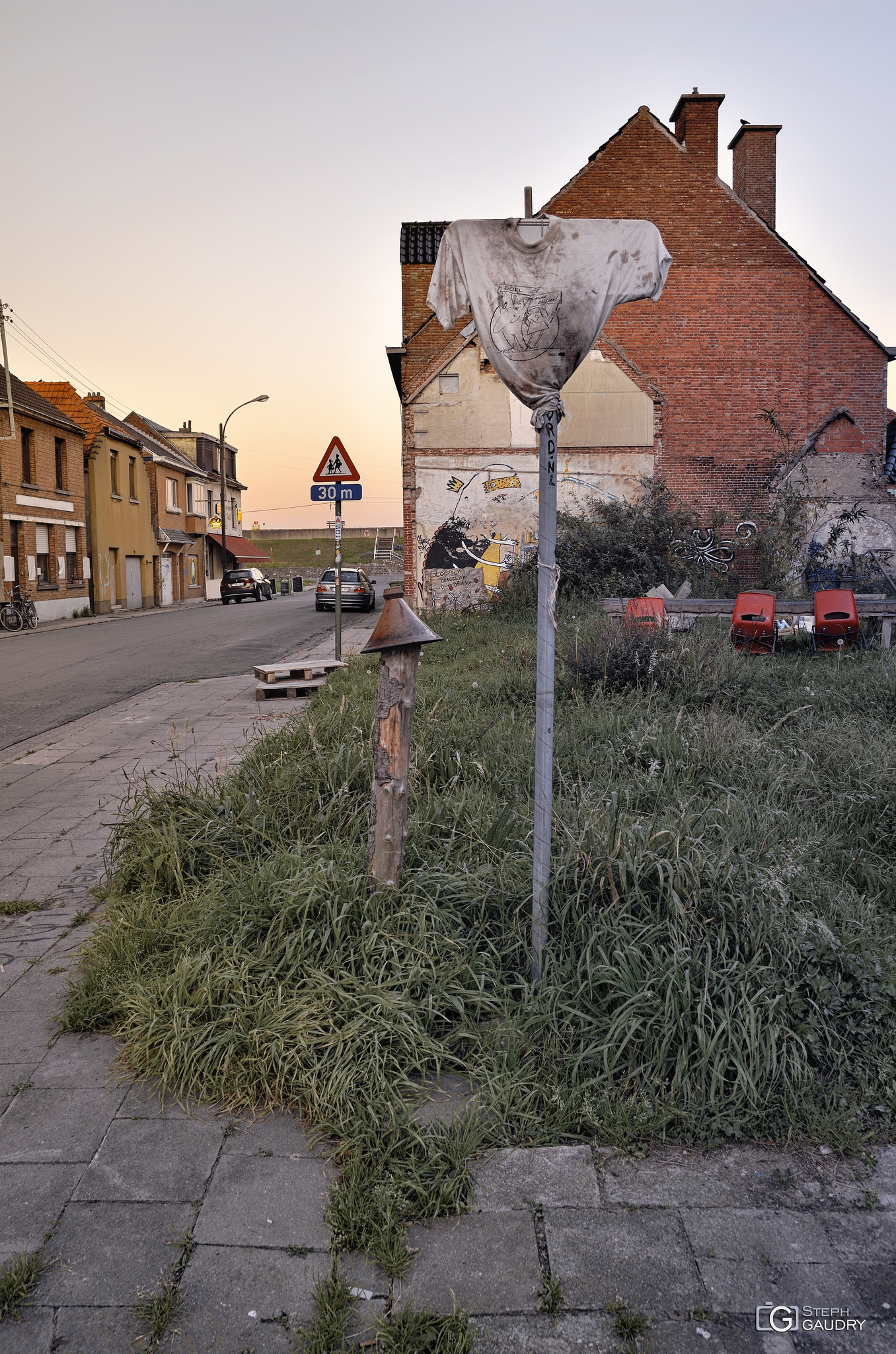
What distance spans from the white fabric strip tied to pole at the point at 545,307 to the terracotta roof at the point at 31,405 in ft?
81.0

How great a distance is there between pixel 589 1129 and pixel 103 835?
395 cm

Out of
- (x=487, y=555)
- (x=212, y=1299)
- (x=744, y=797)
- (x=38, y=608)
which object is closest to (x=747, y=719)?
(x=744, y=797)

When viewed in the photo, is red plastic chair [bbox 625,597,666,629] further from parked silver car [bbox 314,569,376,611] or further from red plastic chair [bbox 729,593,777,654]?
parked silver car [bbox 314,569,376,611]

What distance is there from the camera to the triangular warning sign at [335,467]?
1175 centimetres

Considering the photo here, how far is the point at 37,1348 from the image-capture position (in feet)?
6.23

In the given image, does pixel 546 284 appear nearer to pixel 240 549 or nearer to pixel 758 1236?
pixel 758 1236

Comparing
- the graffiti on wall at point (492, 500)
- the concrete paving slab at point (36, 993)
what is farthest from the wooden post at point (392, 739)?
the graffiti on wall at point (492, 500)

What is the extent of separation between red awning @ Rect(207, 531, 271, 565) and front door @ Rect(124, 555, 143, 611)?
11.5m

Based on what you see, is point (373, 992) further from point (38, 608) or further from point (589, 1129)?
point (38, 608)

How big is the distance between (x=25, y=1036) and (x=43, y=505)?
86.4 ft

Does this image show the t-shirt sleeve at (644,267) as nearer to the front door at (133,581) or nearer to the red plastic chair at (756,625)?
the red plastic chair at (756,625)

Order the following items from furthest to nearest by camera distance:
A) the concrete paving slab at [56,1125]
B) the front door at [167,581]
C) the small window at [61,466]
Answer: the front door at [167,581], the small window at [61,466], the concrete paving slab at [56,1125]

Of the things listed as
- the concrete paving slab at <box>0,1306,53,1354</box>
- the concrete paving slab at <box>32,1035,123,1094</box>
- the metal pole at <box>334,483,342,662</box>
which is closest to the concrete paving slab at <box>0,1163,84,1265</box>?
the concrete paving slab at <box>0,1306,53,1354</box>

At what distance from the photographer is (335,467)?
38.6 feet
